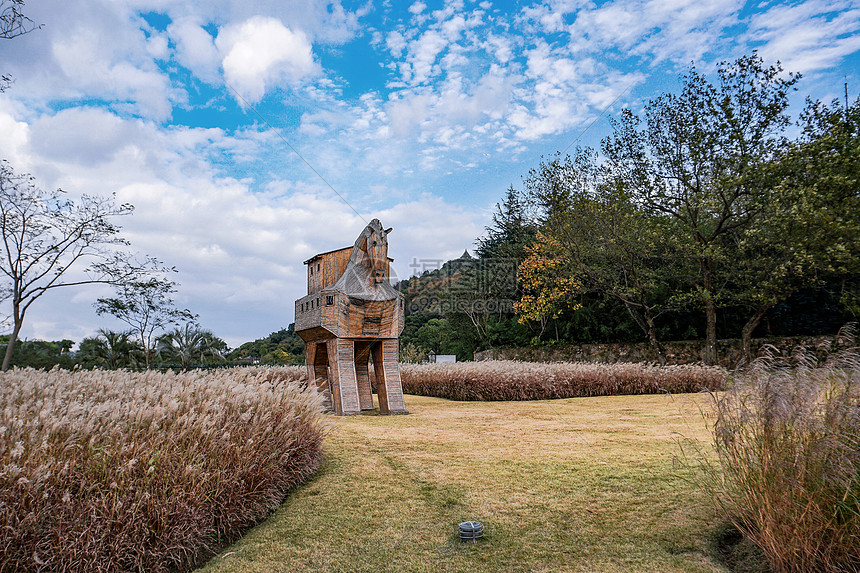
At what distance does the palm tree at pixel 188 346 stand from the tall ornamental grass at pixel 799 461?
56.0 ft

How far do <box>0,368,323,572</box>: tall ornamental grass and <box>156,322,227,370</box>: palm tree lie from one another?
1412 cm

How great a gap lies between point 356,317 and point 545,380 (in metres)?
5.71

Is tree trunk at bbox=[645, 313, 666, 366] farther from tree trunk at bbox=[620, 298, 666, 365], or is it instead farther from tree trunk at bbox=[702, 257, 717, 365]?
tree trunk at bbox=[702, 257, 717, 365]

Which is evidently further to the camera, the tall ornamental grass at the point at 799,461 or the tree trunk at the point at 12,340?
the tree trunk at the point at 12,340

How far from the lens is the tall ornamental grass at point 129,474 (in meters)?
2.69

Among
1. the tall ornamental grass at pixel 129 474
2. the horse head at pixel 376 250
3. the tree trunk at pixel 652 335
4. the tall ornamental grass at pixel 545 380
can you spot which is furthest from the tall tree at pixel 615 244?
the tall ornamental grass at pixel 129 474

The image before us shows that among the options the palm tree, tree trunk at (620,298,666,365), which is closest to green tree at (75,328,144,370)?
the palm tree

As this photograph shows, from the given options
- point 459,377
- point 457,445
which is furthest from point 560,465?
point 459,377

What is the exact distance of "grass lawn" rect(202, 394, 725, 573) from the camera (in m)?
3.28

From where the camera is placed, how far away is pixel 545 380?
39.8ft

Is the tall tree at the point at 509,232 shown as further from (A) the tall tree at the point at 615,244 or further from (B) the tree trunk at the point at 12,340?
(B) the tree trunk at the point at 12,340

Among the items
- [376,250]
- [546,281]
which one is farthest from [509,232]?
[376,250]

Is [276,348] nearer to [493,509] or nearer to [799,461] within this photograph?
[493,509]

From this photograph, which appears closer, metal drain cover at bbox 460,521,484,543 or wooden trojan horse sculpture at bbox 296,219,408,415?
metal drain cover at bbox 460,521,484,543
